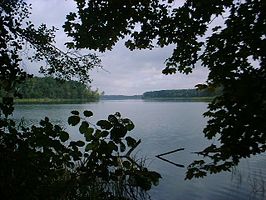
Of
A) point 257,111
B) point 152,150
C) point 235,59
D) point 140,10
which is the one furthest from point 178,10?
point 152,150

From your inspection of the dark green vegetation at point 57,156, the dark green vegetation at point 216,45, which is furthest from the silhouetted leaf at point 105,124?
the dark green vegetation at point 216,45

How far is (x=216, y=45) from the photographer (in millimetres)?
4047

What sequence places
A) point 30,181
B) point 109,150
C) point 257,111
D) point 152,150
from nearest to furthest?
point 109,150
point 30,181
point 257,111
point 152,150

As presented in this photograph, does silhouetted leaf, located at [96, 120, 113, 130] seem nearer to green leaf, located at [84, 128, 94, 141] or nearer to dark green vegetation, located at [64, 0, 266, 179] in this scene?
green leaf, located at [84, 128, 94, 141]

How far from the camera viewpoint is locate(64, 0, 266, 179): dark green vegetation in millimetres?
3525

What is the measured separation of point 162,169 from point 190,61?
1408cm

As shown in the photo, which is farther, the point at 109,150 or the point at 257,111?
the point at 257,111

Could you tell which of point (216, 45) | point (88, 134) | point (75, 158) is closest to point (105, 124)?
point (88, 134)

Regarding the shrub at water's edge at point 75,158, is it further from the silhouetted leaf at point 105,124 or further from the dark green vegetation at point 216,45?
the dark green vegetation at point 216,45

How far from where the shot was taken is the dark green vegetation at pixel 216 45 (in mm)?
3525

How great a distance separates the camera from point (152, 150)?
81.5 feet

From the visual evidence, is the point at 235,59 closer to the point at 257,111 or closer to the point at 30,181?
the point at 257,111

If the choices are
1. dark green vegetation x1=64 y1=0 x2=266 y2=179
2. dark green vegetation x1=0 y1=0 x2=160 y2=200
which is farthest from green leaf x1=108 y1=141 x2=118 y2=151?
dark green vegetation x1=64 y1=0 x2=266 y2=179

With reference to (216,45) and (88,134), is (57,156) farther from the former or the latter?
(216,45)
